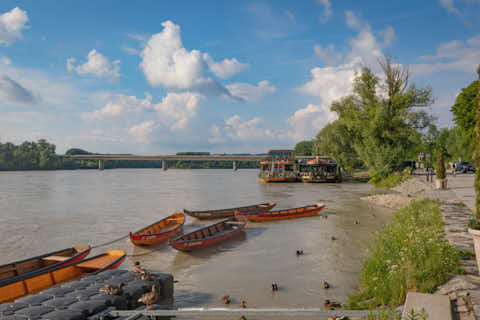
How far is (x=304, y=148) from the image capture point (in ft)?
483

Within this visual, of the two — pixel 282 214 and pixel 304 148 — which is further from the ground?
pixel 304 148

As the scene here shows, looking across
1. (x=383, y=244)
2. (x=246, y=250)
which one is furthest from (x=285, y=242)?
(x=383, y=244)

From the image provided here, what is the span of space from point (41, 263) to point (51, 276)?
2.05 meters

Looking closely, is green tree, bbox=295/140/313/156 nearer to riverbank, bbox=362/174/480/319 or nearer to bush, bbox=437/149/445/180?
bush, bbox=437/149/445/180

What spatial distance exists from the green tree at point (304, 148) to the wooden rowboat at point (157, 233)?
A: 408 feet

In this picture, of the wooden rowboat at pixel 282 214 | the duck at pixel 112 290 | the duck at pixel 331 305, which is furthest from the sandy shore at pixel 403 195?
the duck at pixel 112 290

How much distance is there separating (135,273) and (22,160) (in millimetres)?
129457

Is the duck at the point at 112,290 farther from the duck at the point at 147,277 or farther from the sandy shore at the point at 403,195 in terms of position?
the sandy shore at the point at 403,195

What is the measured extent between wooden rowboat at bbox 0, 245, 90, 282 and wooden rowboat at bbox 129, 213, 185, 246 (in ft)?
9.55

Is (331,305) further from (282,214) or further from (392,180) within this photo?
(392,180)

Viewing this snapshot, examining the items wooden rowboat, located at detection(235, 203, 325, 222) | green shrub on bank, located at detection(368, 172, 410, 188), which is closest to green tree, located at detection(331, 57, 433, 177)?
green shrub on bank, located at detection(368, 172, 410, 188)

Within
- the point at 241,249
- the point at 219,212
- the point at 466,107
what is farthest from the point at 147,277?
the point at 466,107

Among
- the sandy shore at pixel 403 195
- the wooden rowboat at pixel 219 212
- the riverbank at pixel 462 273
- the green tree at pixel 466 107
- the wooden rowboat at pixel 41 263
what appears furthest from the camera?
the green tree at pixel 466 107

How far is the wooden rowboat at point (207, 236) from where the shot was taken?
48.5ft
